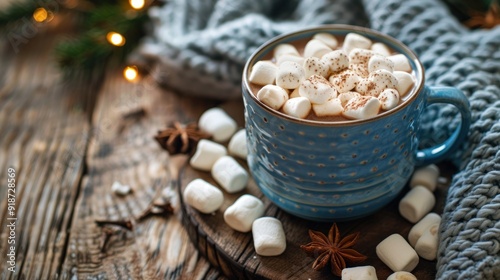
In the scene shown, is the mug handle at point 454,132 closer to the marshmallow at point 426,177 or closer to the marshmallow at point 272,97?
the marshmallow at point 426,177

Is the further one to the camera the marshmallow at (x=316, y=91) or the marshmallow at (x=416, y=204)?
the marshmallow at (x=416, y=204)

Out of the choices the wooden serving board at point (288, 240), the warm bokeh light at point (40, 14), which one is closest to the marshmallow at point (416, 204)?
the wooden serving board at point (288, 240)

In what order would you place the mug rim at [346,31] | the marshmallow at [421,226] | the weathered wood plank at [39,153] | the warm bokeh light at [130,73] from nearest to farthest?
the mug rim at [346,31] → the marshmallow at [421,226] → the weathered wood plank at [39,153] → the warm bokeh light at [130,73]

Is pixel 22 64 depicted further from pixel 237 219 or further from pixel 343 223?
pixel 343 223

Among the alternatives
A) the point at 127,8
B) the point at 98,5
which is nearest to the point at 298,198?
the point at 127,8

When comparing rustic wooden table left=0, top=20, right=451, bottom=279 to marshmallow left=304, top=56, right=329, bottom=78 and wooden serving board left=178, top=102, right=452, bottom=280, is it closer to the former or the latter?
wooden serving board left=178, top=102, right=452, bottom=280

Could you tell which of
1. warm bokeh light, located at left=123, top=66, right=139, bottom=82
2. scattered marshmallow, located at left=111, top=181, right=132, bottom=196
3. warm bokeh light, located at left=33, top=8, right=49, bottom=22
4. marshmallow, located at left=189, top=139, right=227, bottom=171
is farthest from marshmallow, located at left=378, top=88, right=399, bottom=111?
warm bokeh light, located at left=33, top=8, right=49, bottom=22
